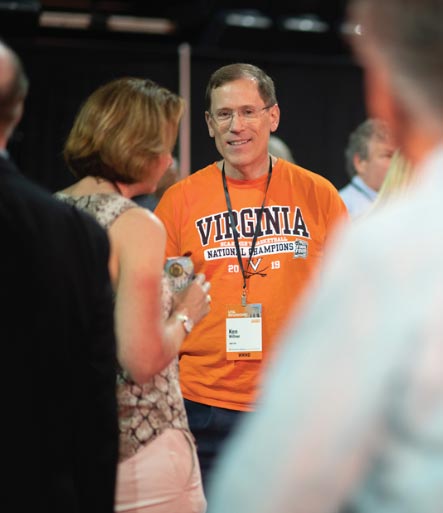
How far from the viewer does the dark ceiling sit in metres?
8.20

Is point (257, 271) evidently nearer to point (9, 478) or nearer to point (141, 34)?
point (9, 478)

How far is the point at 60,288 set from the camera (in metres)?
1.73

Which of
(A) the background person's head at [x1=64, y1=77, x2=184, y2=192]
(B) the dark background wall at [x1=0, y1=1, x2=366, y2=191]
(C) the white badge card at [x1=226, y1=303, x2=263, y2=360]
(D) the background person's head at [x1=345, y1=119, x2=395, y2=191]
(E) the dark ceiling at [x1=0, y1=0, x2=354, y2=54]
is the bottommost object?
(C) the white badge card at [x1=226, y1=303, x2=263, y2=360]

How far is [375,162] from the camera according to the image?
18.5 feet

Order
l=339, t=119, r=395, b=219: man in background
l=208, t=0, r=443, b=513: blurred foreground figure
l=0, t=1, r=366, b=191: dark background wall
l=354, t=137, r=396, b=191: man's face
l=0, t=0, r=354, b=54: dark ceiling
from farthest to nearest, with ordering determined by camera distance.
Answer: l=0, t=1, r=366, b=191: dark background wall < l=0, t=0, r=354, b=54: dark ceiling < l=354, t=137, r=396, b=191: man's face < l=339, t=119, r=395, b=219: man in background < l=208, t=0, r=443, b=513: blurred foreground figure

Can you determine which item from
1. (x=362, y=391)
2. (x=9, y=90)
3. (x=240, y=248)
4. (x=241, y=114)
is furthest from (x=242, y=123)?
(x=362, y=391)

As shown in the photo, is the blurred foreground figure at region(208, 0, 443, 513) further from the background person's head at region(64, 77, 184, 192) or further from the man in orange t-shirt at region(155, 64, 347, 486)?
the man in orange t-shirt at region(155, 64, 347, 486)

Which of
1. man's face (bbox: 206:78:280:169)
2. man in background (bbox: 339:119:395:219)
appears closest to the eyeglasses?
man's face (bbox: 206:78:280:169)

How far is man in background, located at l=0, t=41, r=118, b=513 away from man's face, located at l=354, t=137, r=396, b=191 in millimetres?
3950

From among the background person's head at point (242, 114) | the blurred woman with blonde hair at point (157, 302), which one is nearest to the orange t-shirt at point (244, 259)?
the background person's head at point (242, 114)

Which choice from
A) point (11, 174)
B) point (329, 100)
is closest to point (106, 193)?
point (11, 174)

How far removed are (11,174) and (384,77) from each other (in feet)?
2.92

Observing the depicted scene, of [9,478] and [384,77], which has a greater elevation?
A: [384,77]

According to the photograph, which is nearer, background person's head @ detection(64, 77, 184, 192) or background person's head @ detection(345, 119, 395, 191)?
background person's head @ detection(64, 77, 184, 192)
